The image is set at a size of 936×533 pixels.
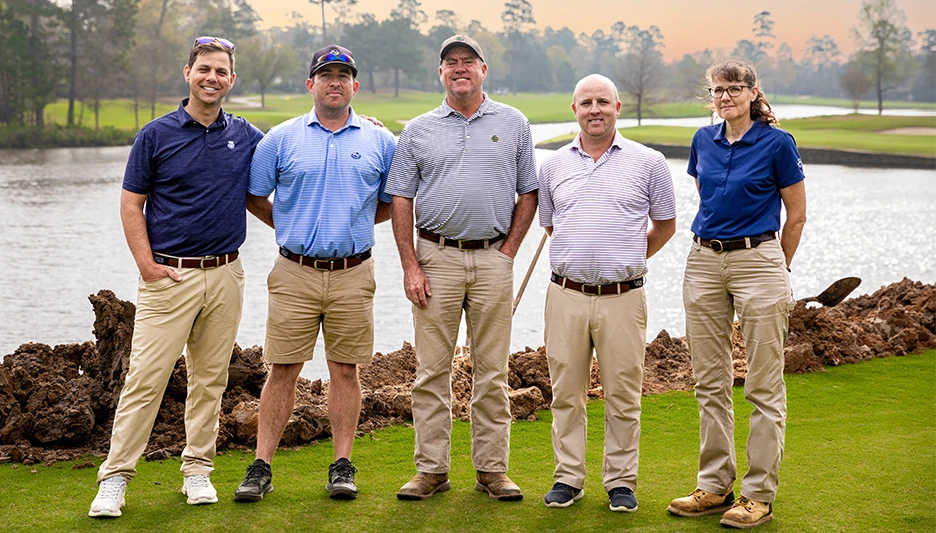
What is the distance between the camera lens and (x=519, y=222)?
15.9 ft

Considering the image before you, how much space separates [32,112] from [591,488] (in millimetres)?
65698

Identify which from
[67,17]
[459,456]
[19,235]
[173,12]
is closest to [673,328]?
[459,456]

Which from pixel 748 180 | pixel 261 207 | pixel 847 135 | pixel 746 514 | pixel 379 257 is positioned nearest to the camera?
pixel 748 180

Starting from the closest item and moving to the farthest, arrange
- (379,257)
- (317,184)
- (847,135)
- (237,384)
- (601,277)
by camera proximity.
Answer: (601,277), (317,184), (237,384), (379,257), (847,135)

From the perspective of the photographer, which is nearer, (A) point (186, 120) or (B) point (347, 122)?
(A) point (186, 120)

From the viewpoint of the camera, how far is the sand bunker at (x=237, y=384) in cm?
562

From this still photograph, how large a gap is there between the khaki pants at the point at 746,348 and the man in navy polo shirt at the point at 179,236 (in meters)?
2.26

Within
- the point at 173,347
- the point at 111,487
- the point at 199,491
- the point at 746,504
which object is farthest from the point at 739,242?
the point at 111,487

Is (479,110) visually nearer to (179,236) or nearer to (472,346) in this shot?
(472,346)

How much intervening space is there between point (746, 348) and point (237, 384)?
3.47 metres

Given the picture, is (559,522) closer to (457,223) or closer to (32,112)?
(457,223)

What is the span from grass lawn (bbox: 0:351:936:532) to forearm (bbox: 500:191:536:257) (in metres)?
1.28

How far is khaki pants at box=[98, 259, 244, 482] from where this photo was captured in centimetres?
459

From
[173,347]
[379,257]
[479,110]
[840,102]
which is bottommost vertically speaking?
[379,257]
